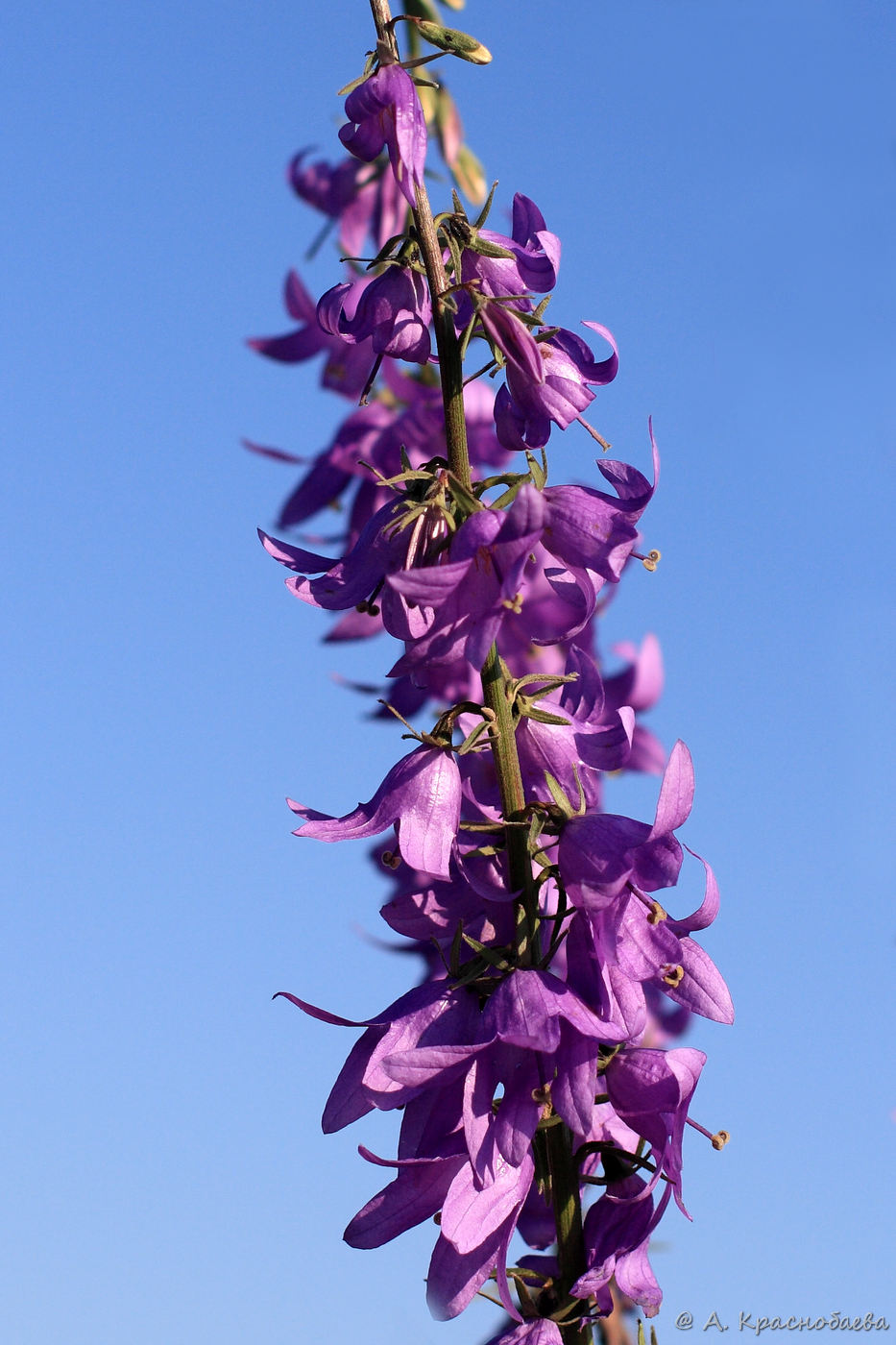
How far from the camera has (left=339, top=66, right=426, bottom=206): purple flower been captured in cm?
241

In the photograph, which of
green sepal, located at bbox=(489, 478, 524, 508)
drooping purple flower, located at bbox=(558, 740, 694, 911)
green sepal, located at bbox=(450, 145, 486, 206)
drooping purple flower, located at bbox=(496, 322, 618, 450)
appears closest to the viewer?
drooping purple flower, located at bbox=(558, 740, 694, 911)

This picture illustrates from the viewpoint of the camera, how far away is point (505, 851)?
2309 millimetres

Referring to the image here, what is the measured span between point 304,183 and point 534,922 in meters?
4.01

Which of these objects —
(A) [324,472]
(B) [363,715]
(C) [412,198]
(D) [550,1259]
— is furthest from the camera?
(A) [324,472]

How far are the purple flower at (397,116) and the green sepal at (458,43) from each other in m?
0.08

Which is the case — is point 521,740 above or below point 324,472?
below

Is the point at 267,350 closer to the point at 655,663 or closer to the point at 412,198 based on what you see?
the point at 655,663

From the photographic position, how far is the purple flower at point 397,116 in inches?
94.8

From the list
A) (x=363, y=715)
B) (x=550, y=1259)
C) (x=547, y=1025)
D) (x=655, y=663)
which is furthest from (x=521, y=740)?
(x=655, y=663)

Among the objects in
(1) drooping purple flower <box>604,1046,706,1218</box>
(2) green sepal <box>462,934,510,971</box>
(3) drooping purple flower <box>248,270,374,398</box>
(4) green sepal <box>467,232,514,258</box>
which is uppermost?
(3) drooping purple flower <box>248,270,374,398</box>

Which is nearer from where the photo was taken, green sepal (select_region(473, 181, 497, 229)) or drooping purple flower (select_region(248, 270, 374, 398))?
green sepal (select_region(473, 181, 497, 229))

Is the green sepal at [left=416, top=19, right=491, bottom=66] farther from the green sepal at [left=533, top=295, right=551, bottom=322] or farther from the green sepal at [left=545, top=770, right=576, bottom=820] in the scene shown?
the green sepal at [left=545, top=770, right=576, bottom=820]

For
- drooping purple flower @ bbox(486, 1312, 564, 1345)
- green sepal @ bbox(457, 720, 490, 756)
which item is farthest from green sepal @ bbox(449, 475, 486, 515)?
drooping purple flower @ bbox(486, 1312, 564, 1345)

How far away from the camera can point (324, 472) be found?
5215 millimetres
